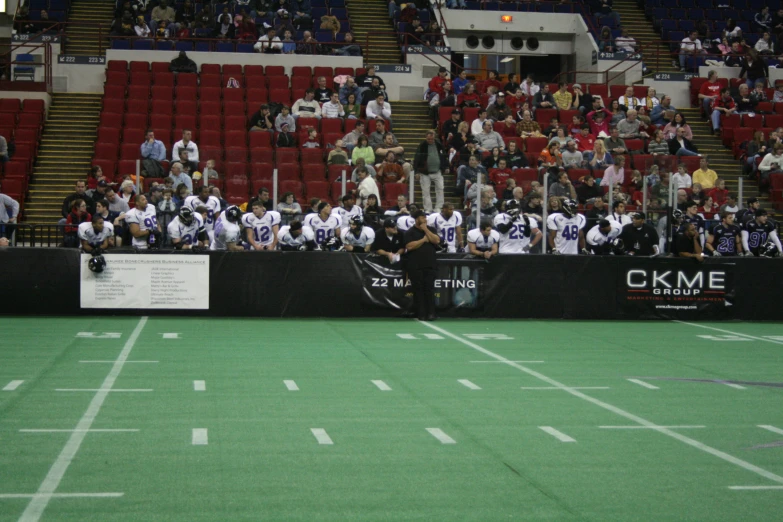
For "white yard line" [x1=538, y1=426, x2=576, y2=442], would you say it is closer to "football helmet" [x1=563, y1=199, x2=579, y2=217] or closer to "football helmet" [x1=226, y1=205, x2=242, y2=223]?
"football helmet" [x1=226, y1=205, x2=242, y2=223]

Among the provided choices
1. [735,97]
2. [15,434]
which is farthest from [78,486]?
[735,97]

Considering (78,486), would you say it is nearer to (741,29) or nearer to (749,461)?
(749,461)

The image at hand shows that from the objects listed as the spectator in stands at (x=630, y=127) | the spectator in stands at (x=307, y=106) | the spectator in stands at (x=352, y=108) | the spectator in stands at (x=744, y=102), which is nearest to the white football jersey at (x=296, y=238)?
the spectator in stands at (x=307, y=106)

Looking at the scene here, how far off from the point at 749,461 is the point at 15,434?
5.62 metres

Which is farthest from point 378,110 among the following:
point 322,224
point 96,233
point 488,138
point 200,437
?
point 200,437

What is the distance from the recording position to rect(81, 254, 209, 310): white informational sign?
17.6 metres

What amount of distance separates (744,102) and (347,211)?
1468cm

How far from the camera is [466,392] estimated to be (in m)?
11.2

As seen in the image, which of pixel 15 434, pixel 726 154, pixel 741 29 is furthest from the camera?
pixel 741 29

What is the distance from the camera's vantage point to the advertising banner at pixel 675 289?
18812 millimetres

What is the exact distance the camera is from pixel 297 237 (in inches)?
731

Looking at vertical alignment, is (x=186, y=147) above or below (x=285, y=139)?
below

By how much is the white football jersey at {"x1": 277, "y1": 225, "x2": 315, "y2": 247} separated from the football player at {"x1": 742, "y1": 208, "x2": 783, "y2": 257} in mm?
8084

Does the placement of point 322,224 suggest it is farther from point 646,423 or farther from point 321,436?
point 321,436
